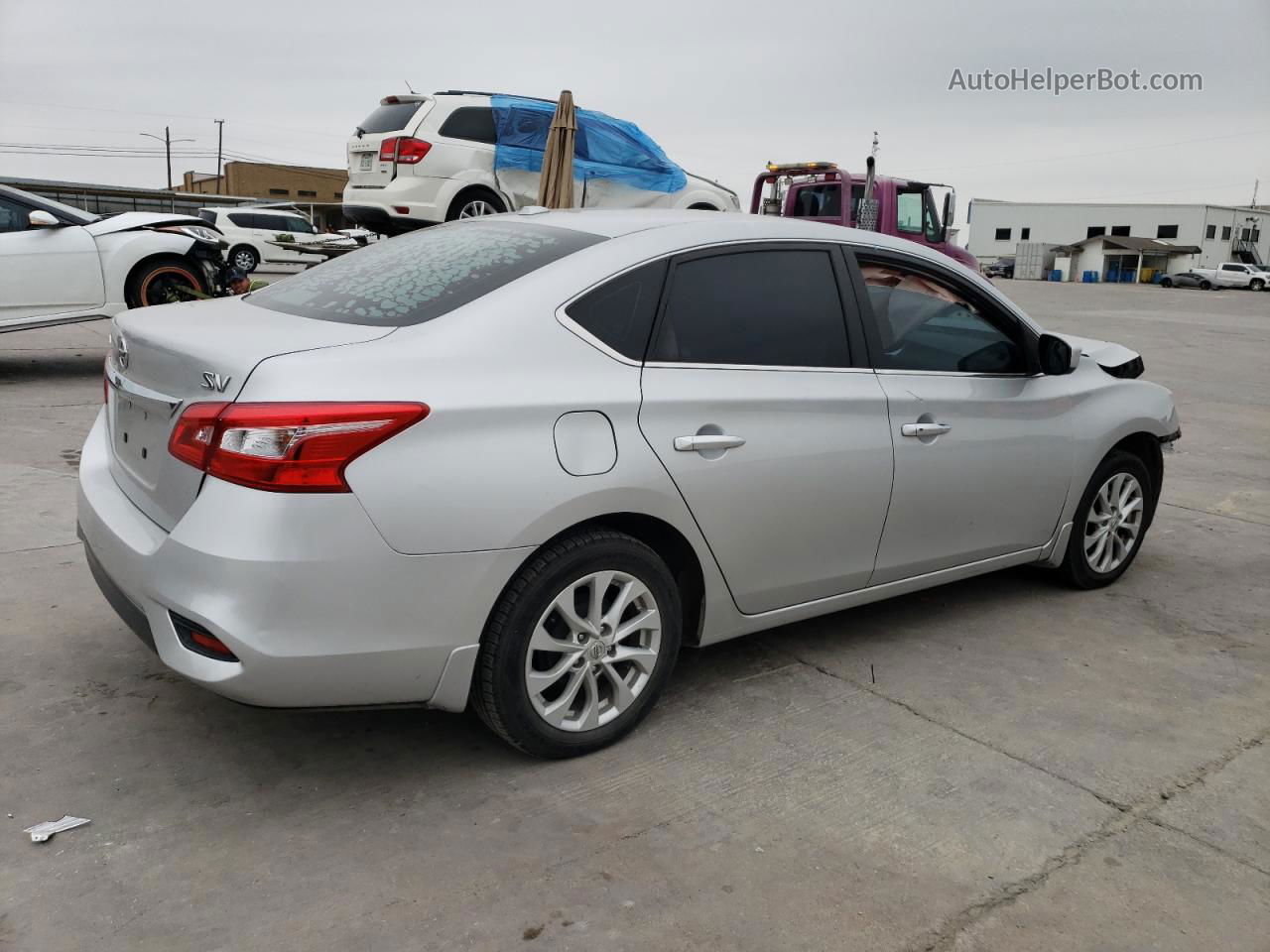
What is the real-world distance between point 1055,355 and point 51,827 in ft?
12.2

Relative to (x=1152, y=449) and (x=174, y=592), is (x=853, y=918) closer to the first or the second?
(x=174, y=592)

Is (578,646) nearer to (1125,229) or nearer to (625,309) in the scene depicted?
(625,309)

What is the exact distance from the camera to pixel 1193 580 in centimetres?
507

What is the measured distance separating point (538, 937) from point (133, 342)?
1.99m

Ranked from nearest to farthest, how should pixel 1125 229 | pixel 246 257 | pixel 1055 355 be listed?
pixel 1055 355 → pixel 246 257 → pixel 1125 229

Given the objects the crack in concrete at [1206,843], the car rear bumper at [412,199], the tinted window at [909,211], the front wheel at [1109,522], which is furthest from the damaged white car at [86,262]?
the tinted window at [909,211]

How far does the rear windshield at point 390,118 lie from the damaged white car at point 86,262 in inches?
126

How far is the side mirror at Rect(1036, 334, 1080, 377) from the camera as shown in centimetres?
427

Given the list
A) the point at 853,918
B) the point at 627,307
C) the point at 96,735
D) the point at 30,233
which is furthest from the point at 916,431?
the point at 30,233

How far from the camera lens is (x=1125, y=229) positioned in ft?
257

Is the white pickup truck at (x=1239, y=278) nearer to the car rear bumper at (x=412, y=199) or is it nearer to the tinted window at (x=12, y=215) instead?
the car rear bumper at (x=412, y=199)

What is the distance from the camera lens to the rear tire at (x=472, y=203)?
40.5 ft

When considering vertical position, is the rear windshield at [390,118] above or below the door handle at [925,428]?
above

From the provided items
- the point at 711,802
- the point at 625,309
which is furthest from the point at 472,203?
the point at 711,802
